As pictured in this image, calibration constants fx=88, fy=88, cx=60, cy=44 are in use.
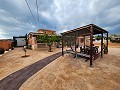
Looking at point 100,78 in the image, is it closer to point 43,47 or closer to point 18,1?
point 18,1

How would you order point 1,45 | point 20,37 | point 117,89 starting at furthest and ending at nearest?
point 20,37 < point 1,45 < point 117,89

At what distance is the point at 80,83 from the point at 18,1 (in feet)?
32.0

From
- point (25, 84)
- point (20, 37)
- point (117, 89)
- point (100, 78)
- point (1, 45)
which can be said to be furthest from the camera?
point (20, 37)

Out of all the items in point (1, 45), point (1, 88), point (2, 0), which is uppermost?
point (2, 0)

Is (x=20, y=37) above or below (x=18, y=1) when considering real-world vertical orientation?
below

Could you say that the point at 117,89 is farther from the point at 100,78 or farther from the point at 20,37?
the point at 20,37

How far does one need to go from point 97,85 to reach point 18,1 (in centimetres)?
1036

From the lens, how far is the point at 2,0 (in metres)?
9.04

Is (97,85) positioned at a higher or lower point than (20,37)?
lower

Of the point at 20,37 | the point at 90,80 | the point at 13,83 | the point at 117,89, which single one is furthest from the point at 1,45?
the point at 117,89

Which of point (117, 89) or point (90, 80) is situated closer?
Answer: point (117, 89)

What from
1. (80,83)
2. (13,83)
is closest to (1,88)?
(13,83)

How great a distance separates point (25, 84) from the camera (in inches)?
197

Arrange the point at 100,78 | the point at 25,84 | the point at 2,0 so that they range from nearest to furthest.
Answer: the point at 25,84 < the point at 100,78 < the point at 2,0
